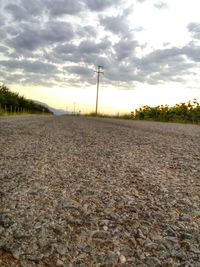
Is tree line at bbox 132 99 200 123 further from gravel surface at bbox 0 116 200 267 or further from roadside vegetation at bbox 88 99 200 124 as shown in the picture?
gravel surface at bbox 0 116 200 267

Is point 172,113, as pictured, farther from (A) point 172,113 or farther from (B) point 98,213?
(B) point 98,213

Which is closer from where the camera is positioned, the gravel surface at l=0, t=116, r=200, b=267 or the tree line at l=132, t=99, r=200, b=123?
the gravel surface at l=0, t=116, r=200, b=267

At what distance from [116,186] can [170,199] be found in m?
0.47

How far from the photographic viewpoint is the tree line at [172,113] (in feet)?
79.2

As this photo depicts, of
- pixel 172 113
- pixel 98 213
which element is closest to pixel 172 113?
pixel 172 113

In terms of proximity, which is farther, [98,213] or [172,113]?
[172,113]

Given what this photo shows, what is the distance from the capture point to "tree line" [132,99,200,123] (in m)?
24.1

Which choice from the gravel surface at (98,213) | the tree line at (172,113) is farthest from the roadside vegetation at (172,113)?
the gravel surface at (98,213)

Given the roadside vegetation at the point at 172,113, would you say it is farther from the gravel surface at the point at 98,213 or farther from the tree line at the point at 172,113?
the gravel surface at the point at 98,213

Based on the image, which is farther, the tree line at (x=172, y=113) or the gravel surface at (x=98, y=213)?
the tree line at (x=172, y=113)

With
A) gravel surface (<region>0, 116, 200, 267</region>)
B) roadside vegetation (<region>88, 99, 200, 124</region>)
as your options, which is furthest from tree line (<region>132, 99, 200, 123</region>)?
gravel surface (<region>0, 116, 200, 267</region>)

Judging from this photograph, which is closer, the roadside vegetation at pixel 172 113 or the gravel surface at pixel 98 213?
the gravel surface at pixel 98 213

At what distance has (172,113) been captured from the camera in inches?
1065

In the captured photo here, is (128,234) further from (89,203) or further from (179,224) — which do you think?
(89,203)
